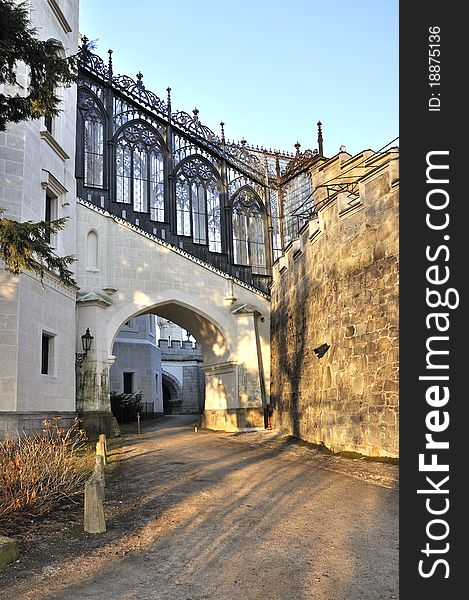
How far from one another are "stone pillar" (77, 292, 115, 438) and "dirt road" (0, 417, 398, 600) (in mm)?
7760

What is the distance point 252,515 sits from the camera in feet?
23.4

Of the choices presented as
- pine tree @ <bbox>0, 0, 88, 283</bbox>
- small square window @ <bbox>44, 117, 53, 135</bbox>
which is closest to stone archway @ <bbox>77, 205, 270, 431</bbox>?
small square window @ <bbox>44, 117, 53, 135</bbox>

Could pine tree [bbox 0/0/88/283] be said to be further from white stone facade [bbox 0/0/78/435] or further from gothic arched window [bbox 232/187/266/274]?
gothic arched window [bbox 232/187/266/274]

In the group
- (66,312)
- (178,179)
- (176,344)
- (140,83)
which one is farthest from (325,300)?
(176,344)

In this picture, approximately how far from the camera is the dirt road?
15.2ft

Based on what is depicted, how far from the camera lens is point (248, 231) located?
23.4 meters

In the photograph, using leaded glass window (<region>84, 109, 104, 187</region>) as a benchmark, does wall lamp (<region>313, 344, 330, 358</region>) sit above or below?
below

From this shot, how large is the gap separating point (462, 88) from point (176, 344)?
40.3 metres

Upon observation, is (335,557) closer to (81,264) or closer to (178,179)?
(81,264)

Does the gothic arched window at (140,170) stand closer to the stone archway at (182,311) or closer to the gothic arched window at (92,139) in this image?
the gothic arched window at (92,139)

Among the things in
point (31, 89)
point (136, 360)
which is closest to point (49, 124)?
point (31, 89)

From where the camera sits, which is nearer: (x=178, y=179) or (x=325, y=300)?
(x=325, y=300)

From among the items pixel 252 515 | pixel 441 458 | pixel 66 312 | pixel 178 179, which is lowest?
pixel 252 515

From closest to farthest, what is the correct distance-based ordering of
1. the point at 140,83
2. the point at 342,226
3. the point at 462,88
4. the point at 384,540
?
the point at 462,88 < the point at 384,540 < the point at 342,226 < the point at 140,83
